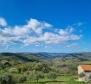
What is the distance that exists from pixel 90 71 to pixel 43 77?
16.4 m

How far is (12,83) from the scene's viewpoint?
158ft

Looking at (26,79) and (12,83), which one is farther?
(26,79)

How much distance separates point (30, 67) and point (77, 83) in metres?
40.2

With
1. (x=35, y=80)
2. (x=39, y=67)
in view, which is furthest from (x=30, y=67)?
(x=35, y=80)

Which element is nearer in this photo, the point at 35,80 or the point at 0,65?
the point at 35,80

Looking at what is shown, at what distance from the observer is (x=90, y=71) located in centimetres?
8950

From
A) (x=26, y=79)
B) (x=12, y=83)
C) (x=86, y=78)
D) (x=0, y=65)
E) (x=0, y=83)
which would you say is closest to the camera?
(x=0, y=83)

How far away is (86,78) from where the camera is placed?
87000 millimetres

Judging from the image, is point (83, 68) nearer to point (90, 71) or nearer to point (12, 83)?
point (90, 71)

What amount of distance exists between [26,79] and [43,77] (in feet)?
41.8

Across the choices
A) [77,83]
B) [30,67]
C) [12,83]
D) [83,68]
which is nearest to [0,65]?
[30,67]

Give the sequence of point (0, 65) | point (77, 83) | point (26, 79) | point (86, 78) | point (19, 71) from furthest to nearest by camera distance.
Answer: point (0, 65)
point (19, 71)
point (86, 78)
point (26, 79)
point (77, 83)

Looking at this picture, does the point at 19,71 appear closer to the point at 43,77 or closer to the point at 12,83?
the point at 43,77

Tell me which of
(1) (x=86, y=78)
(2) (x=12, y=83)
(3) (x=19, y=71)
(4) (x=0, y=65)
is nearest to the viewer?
(2) (x=12, y=83)
